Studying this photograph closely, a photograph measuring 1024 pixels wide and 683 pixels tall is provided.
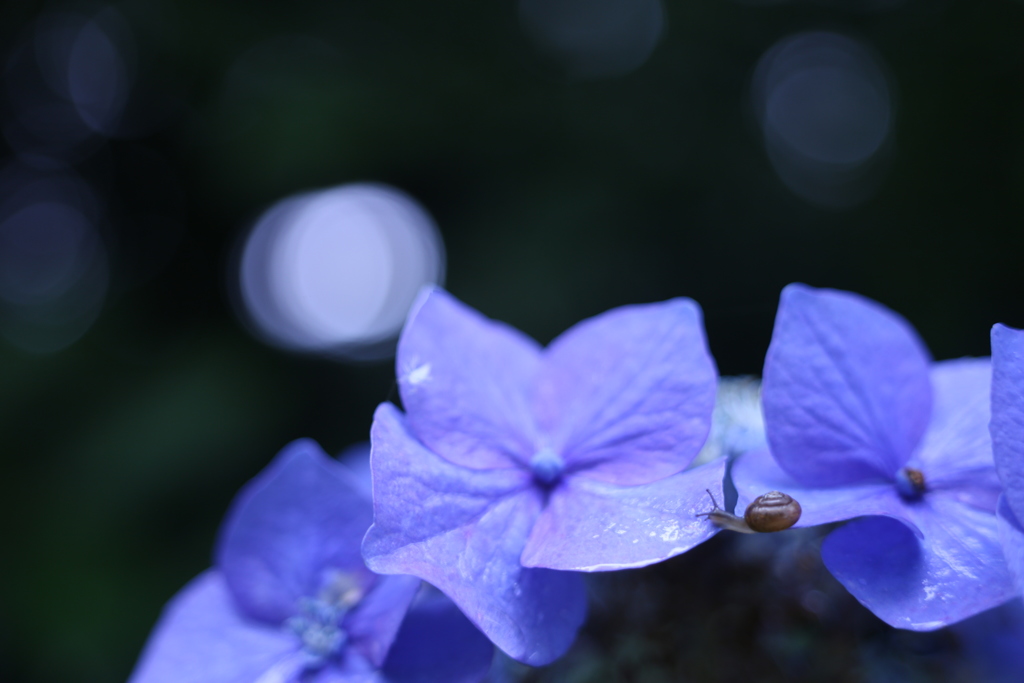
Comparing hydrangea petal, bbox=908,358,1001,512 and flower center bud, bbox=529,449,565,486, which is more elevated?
flower center bud, bbox=529,449,565,486

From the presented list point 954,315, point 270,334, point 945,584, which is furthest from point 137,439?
point 954,315

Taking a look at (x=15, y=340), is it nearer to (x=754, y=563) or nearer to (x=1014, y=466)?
(x=754, y=563)

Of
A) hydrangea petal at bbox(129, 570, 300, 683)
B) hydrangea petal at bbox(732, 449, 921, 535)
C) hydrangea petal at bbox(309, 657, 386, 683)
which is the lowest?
hydrangea petal at bbox(129, 570, 300, 683)

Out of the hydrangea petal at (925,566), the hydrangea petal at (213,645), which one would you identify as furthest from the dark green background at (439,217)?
the hydrangea petal at (925,566)

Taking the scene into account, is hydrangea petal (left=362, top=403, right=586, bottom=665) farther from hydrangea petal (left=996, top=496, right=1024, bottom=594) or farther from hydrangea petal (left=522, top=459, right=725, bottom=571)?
hydrangea petal (left=996, top=496, right=1024, bottom=594)

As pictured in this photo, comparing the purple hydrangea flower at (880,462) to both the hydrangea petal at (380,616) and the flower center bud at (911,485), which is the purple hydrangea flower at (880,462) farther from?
the hydrangea petal at (380,616)

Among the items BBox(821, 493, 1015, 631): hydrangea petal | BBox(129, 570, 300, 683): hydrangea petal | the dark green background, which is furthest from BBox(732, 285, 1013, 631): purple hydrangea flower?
the dark green background

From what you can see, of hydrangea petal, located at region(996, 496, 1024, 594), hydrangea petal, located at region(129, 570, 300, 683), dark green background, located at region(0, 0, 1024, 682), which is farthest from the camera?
dark green background, located at region(0, 0, 1024, 682)
